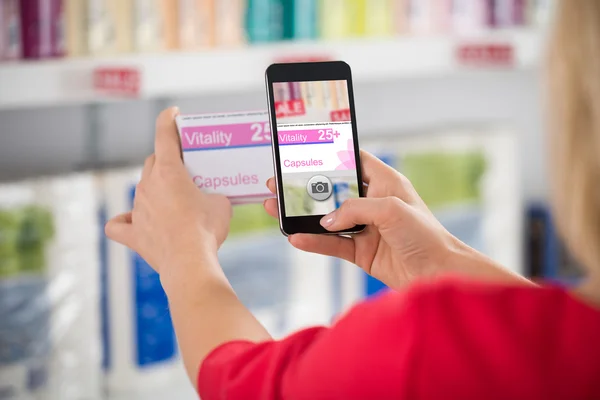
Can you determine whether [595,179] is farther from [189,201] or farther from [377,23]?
[377,23]

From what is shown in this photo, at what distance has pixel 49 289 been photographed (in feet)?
4.44

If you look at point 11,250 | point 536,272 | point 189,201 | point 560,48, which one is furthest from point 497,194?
point 560,48

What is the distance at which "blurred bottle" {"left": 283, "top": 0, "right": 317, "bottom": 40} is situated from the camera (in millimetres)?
1516

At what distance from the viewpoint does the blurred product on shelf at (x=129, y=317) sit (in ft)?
4.67

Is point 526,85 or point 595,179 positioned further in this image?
point 526,85

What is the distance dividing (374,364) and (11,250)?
932 mm

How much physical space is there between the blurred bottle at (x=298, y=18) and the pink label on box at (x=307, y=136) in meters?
0.72

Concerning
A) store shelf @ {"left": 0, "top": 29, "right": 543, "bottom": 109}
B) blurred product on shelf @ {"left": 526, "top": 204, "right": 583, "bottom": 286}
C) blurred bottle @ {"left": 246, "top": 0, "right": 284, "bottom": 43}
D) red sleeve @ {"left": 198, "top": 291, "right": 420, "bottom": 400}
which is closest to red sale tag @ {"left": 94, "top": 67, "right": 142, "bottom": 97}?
store shelf @ {"left": 0, "top": 29, "right": 543, "bottom": 109}

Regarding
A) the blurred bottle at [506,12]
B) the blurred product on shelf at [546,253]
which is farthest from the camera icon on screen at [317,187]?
the blurred product on shelf at [546,253]

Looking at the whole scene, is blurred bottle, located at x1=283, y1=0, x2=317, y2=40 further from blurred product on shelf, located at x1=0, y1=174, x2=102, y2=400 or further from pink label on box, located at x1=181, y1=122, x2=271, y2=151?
pink label on box, located at x1=181, y1=122, x2=271, y2=151

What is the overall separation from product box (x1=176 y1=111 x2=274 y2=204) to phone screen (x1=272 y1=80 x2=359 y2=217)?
0.06 m

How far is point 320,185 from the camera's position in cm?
83

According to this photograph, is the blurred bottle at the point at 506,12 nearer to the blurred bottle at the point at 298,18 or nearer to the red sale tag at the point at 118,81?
the blurred bottle at the point at 298,18

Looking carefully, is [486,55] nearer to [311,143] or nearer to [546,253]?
[546,253]
